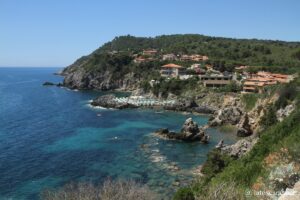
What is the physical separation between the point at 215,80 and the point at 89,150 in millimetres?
60261

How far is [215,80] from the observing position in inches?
4237

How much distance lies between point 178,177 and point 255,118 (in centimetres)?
3176

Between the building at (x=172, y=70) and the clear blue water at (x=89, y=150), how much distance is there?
Result: 35172 mm

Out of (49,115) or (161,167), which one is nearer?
(161,167)

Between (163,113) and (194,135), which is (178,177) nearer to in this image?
(194,135)

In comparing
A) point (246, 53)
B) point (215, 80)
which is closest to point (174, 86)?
point (215, 80)

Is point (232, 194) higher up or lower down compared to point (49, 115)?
higher up

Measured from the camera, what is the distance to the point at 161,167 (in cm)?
4631

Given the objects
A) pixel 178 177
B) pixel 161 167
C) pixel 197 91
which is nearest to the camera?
pixel 178 177

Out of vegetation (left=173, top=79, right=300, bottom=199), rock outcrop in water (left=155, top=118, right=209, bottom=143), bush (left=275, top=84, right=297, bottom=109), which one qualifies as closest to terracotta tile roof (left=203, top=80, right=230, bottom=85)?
bush (left=275, top=84, right=297, bottom=109)

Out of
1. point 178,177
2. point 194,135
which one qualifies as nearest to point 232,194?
point 178,177

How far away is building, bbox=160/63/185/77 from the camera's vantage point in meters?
124

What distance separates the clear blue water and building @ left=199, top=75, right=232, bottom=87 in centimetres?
2365

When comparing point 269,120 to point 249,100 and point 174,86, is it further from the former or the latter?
point 174,86
